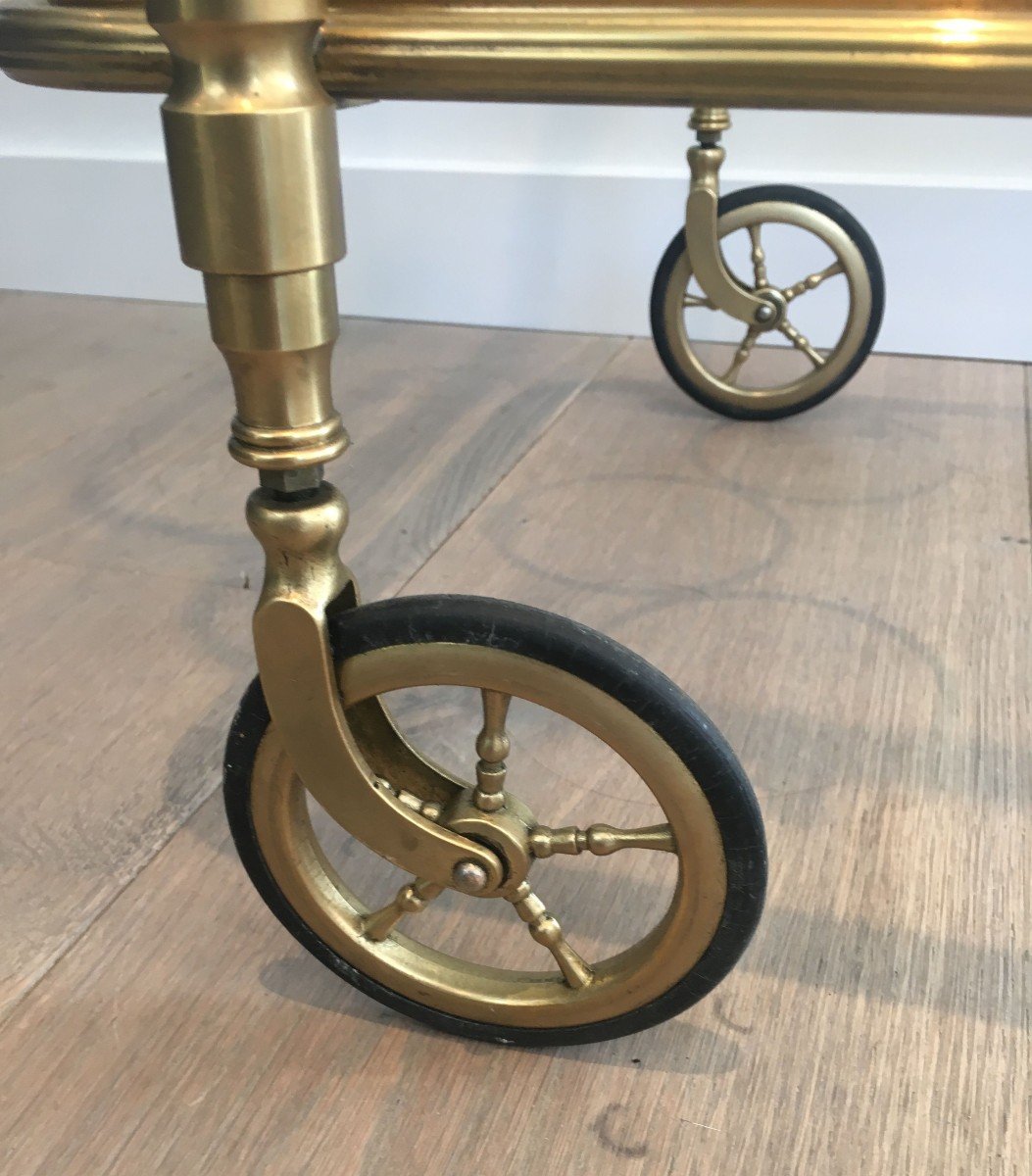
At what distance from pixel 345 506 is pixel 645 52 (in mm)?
188

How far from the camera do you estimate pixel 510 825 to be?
0.47 metres

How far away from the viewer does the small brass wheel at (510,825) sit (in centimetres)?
42

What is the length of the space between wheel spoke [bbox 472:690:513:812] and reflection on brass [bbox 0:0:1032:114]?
0.22m

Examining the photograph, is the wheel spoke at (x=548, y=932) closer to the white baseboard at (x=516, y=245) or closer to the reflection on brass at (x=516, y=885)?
the reflection on brass at (x=516, y=885)

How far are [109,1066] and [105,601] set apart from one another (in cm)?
44

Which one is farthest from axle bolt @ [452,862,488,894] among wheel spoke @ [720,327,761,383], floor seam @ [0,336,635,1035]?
wheel spoke @ [720,327,761,383]

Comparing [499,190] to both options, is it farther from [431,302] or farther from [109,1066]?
[109,1066]

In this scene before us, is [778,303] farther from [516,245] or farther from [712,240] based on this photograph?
[516,245]

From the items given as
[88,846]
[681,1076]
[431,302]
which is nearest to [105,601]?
[88,846]

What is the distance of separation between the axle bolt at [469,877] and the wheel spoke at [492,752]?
0.02m

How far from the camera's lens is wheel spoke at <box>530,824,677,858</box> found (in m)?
0.45

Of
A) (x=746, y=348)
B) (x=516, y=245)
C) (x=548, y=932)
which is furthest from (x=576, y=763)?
(x=516, y=245)

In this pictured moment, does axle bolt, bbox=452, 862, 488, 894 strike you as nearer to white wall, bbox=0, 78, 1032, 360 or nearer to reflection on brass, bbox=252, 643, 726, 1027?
reflection on brass, bbox=252, 643, 726, 1027

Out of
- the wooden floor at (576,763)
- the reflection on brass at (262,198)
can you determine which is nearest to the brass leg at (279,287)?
the reflection on brass at (262,198)
